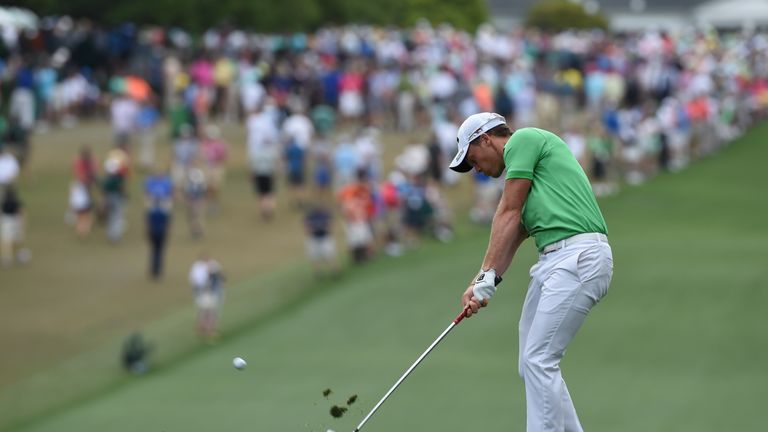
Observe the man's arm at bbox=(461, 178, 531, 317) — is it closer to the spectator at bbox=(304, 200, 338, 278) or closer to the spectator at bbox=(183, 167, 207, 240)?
the spectator at bbox=(304, 200, 338, 278)

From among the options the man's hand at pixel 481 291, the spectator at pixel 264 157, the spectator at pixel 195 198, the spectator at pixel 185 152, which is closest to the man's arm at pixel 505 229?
the man's hand at pixel 481 291

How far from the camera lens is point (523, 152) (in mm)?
7230

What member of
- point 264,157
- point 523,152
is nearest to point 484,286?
point 523,152

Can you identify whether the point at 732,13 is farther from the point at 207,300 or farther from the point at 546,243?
the point at 546,243

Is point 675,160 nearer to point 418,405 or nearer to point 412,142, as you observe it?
point 412,142

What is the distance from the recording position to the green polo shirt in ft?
23.9

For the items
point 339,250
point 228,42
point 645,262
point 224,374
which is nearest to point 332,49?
point 228,42

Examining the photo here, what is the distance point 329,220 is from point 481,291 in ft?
60.5

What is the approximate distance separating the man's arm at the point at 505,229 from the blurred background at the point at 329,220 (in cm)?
253

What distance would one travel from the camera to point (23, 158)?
3117cm

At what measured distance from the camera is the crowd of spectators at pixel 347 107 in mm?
27984

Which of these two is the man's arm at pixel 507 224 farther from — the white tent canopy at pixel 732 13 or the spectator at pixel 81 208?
the white tent canopy at pixel 732 13

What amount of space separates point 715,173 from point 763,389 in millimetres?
19091

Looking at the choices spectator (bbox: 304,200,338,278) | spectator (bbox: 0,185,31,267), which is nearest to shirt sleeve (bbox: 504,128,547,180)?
spectator (bbox: 304,200,338,278)
